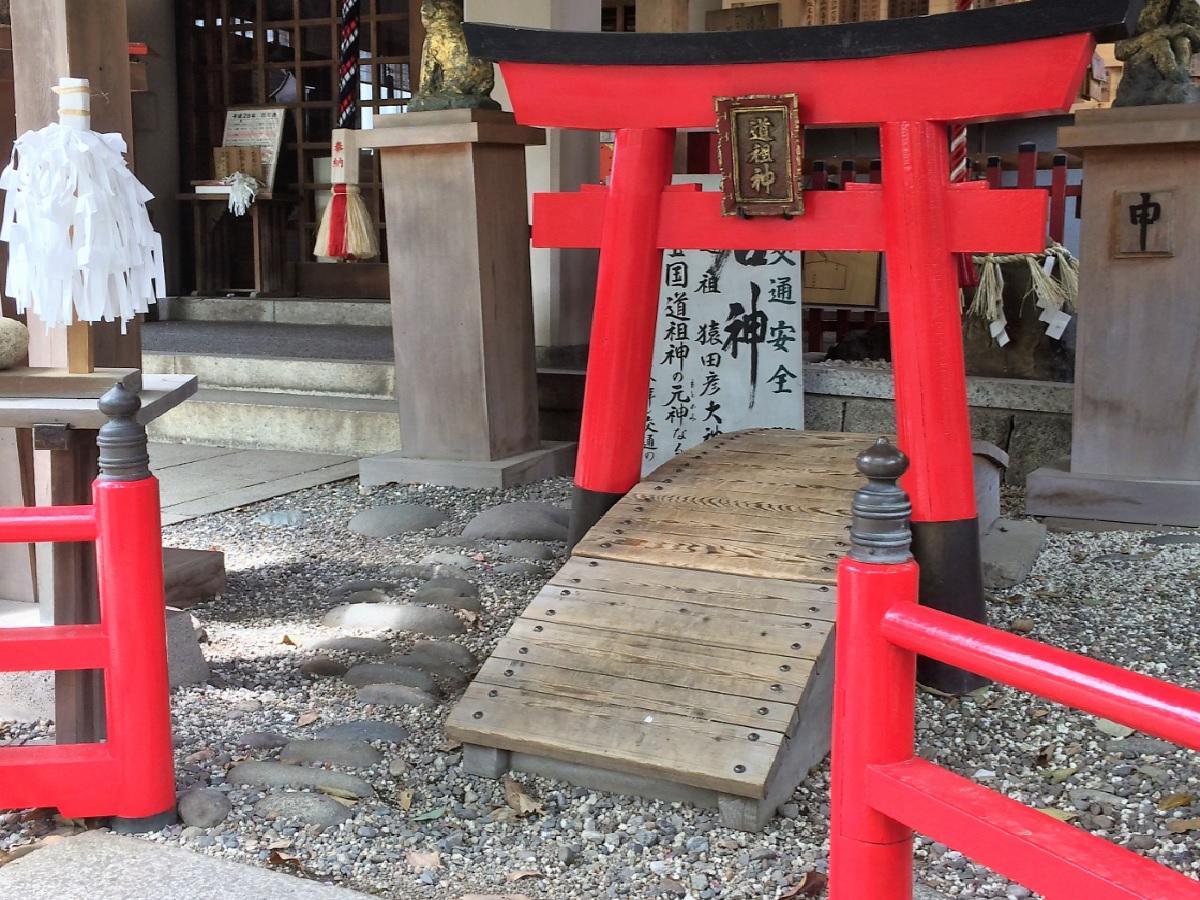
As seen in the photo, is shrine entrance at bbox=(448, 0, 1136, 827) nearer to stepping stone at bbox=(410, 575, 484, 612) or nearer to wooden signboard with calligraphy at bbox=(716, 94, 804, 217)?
wooden signboard with calligraphy at bbox=(716, 94, 804, 217)

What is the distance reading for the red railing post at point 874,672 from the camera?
1785 mm

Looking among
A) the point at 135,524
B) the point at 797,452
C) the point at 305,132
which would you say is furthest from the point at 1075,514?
the point at 305,132

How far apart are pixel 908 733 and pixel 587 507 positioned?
2212 millimetres

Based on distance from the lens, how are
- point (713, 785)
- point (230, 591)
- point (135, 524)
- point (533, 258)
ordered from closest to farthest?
point (135, 524)
point (713, 785)
point (230, 591)
point (533, 258)

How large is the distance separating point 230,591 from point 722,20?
243 inches

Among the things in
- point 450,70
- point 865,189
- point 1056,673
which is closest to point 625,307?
point 865,189

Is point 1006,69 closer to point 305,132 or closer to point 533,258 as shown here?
point 533,258

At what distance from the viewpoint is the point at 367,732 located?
319 cm

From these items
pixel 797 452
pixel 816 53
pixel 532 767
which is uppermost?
pixel 816 53

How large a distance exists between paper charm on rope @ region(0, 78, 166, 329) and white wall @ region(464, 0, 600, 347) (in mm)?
3828

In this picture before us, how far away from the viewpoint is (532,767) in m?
2.97

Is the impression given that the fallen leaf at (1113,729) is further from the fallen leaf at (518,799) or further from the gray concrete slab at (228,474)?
the gray concrete slab at (228,474)

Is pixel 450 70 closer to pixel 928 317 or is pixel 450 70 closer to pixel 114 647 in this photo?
pixel 928 317

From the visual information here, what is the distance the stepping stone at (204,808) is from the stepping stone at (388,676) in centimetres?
81
